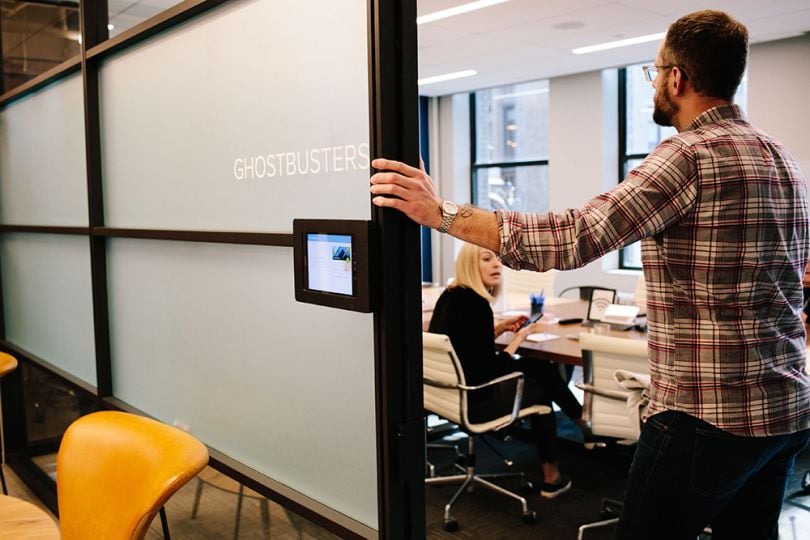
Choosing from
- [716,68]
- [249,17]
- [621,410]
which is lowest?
[621,410]

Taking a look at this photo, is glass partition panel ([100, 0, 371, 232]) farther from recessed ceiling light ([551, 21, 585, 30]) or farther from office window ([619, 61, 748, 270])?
office window ([619, 61, 748, 270])

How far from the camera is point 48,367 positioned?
3.30m

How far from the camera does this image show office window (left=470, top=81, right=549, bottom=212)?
987 centimetres

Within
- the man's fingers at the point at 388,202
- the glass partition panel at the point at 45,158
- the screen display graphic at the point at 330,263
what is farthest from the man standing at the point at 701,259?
the glass partition panel at the point at 45,158

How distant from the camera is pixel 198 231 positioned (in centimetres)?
206

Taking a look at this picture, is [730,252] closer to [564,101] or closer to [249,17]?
[249,17]

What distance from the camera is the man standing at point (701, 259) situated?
1.42m

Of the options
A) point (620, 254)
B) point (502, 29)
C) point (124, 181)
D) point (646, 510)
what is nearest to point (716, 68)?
point (646, 510)

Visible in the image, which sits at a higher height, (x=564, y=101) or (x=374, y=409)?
(x=564, y=101)

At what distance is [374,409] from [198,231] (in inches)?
33.0

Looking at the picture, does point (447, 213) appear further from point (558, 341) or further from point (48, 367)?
point (48, 367)

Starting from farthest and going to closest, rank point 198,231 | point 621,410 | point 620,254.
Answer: point 620,254 < point 621,410 < point 198,231

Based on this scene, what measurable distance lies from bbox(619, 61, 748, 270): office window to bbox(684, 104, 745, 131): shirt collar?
7.38m

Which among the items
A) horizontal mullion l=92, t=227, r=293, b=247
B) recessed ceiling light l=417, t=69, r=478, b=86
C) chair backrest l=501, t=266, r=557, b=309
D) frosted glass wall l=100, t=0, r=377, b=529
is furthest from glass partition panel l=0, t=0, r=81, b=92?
recessed ceiling light l=417, t=69, r=478, b=86
